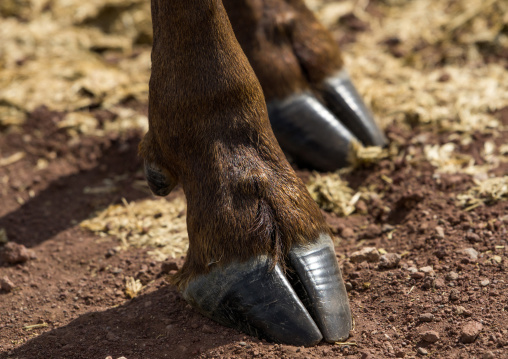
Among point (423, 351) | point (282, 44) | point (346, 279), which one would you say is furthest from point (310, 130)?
point (423, 351)

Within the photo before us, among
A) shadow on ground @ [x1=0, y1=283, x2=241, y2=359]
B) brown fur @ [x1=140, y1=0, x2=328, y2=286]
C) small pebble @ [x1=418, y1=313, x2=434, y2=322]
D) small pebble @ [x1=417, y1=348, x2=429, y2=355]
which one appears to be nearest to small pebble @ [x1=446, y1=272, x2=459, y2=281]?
small pebble @ [x1=418, y1=313, x2=434, y2=322]

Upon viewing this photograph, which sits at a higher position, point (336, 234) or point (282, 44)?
point (282, 44)

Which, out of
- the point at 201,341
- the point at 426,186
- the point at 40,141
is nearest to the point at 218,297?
the point at 201,341

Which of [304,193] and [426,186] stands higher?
[304,193]

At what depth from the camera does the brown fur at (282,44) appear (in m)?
3.16

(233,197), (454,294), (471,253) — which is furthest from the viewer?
(471,253)

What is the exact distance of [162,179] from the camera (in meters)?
2.38

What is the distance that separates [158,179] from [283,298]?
0.74 metres

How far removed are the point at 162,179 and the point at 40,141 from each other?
2.03 metres

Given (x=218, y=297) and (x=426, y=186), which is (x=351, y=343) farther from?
(x=426, y=186)

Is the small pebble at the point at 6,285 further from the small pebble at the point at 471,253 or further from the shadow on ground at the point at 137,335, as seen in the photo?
the small pebble at the point at 471,253

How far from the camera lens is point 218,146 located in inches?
84.8

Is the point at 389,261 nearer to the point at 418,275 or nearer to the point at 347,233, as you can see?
the point at 418,275

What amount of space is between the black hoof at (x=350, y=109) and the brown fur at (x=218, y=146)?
1.10 metres
